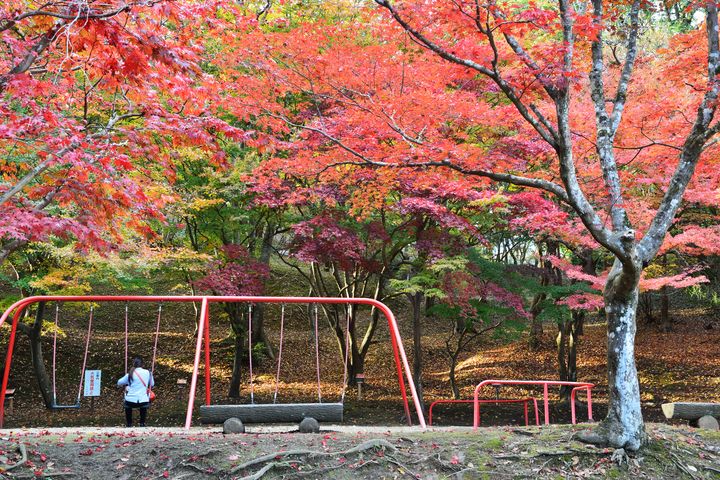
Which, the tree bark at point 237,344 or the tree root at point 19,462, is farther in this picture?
the tree bark at point 237,344

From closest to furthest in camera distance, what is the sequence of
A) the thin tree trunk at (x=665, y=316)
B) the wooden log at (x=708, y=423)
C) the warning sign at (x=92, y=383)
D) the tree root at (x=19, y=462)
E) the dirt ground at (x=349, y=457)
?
the tree root at (x=19, y=462) < the dirt ground at (x=349, y=457) < the wooden log at (x=708, y=423) < the warning sign at (x=92, y=383) < the thin tree trunk at (x=665, y=316)

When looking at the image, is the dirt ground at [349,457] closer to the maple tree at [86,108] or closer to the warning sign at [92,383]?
the maple tree at [86,108]

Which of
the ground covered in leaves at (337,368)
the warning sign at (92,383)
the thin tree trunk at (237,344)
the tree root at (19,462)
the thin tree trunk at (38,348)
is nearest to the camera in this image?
the tree root at (19,462)

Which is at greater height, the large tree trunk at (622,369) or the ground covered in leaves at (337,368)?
the large tree trunk at (622,369)

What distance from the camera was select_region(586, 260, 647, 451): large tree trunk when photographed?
504cm

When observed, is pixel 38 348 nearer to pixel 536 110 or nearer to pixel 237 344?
pixel 237 344

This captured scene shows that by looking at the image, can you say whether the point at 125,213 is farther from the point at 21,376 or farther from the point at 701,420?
the point at 21,376

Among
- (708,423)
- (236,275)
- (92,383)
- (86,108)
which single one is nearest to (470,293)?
(236,275)

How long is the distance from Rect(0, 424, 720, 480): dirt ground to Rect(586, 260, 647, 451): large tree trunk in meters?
0.17

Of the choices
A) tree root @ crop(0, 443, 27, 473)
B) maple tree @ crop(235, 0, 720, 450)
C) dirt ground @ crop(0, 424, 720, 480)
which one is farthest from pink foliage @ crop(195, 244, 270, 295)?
tree root @ crop(0, 443, 27, 473)

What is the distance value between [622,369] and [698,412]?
2.65 meters

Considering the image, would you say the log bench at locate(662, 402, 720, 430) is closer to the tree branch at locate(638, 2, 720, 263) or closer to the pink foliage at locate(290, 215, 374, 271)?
the tree branch at locate(638, 2, 720, 263)

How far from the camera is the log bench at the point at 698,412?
6.96 metres

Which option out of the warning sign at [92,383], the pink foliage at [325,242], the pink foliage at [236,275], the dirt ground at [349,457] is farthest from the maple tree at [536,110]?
the warning sign at [92,383]
